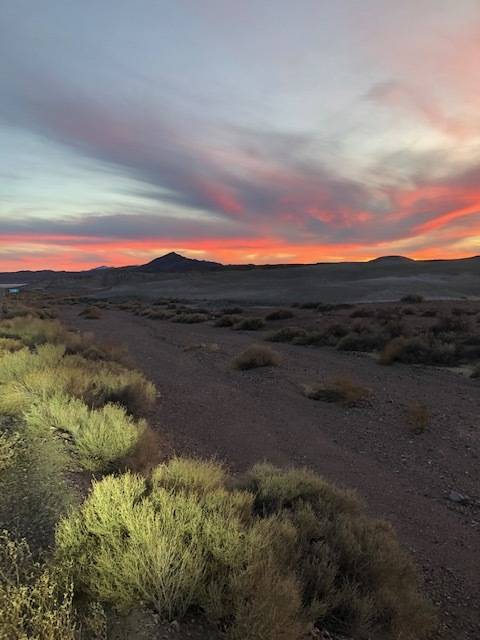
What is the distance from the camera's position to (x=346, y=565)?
4.39m

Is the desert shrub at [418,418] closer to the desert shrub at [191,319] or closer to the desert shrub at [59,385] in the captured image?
the desert shrub at [59,385]

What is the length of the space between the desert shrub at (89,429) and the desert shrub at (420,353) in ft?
41.0

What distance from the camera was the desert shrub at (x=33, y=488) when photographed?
4133mm

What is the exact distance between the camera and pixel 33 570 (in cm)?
331

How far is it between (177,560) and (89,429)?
12.1ft

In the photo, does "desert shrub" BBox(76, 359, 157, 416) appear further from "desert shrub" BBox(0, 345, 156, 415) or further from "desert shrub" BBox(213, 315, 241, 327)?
"desert shrub" BBox(213, 315, 241, 327)

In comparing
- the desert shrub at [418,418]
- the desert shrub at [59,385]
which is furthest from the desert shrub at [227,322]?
the desert shrub at [418,418]

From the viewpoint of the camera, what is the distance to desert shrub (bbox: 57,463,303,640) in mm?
3131

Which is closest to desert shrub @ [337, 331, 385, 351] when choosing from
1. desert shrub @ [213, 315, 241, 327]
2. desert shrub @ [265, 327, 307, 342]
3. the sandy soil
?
the sandy soil

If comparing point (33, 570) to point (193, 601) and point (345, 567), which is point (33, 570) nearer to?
point (193, 601)

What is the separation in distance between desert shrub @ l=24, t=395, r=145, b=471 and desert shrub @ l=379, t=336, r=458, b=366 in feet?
41.0

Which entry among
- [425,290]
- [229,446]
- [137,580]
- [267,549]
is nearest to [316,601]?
[267,549]

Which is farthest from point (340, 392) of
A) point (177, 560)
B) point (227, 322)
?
point (227, 322)

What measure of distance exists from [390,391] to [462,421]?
9.47ft
